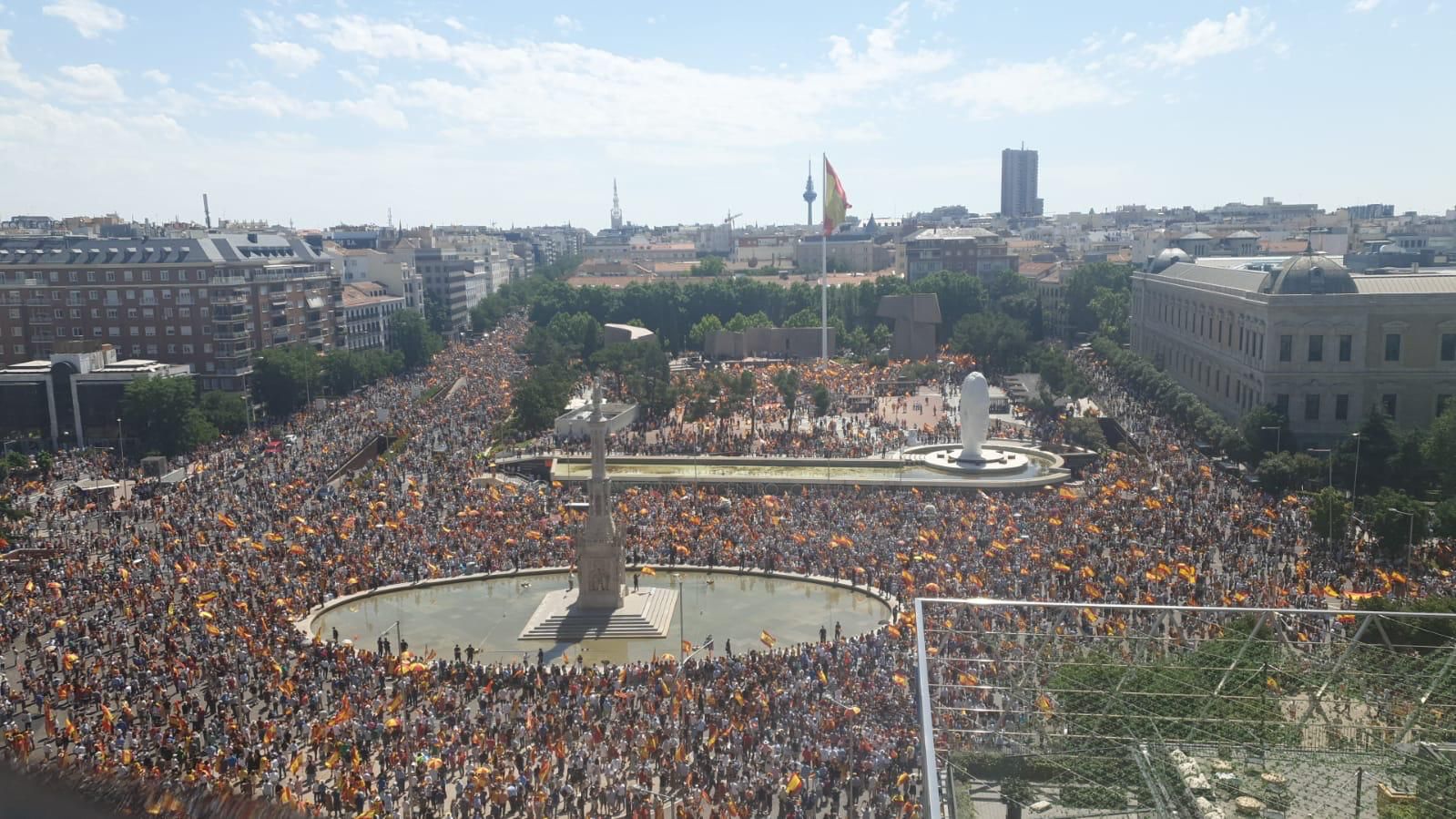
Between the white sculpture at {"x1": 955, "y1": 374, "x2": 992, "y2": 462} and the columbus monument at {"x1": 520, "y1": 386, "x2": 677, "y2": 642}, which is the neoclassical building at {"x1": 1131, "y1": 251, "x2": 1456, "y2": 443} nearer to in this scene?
the white sculpture at {"x1": 955, "y1": 374, "x2": 992, "y2": 462}

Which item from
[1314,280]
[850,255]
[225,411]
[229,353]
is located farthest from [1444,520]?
[850,255]

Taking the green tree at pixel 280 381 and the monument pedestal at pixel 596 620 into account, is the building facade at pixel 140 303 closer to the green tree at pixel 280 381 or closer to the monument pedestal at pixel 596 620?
the green tree at pixel 280 381

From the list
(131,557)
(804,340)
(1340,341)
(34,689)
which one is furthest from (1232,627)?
(804,340)

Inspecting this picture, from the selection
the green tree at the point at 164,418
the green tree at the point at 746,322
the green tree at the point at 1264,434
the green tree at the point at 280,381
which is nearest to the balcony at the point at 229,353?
the green tree at the point at 280,381

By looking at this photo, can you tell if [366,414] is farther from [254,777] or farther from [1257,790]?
[1257,790]

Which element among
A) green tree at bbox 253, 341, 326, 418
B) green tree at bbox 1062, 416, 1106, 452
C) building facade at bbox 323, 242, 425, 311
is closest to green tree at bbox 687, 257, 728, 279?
building facade at bbox 323, 242, 425, 311

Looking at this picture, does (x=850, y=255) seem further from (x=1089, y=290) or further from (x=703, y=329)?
(x=703, y=329)
